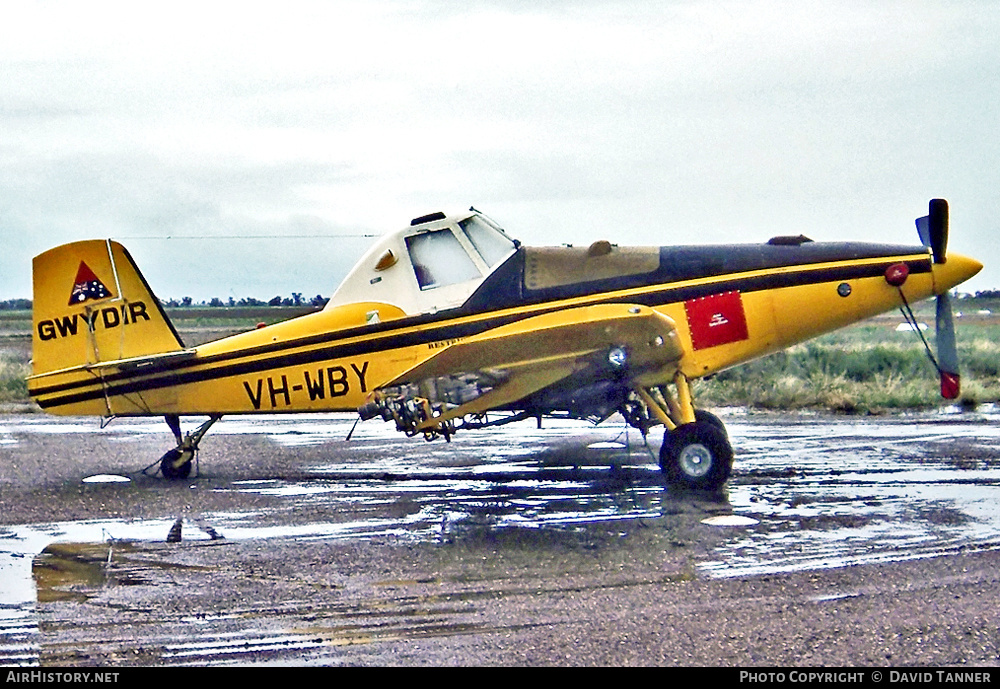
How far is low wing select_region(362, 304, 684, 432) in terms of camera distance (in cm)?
1047

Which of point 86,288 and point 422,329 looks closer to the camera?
point 422,329

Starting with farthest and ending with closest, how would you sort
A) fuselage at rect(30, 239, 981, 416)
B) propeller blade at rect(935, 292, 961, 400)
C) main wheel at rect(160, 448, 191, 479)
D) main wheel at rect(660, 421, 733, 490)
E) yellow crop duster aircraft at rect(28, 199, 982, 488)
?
main wheel at rect(160, 448, 191, 479), propeller blade at rect(935, 292, 961, 400), fuselage at rect(30, 239, 981, 416), yellow crop duster aircraft at rect(28, 199, 982, 488), main wheel at rect(660, 421, 733, 490)

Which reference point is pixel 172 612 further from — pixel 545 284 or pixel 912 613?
pixel 545 284

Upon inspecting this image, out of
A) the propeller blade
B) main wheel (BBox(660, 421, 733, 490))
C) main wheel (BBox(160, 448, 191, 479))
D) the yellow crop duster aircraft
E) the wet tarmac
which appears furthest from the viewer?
main wheel (BBox(160, 448, 191, 479))

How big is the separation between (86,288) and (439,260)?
3.98m

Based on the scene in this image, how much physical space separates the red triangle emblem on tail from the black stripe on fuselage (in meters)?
0.91

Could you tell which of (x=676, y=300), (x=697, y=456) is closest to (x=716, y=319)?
(x=676, y=300)

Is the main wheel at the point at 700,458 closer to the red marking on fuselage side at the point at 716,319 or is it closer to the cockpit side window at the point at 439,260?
the red marking on fuselage side at the point at 716,319

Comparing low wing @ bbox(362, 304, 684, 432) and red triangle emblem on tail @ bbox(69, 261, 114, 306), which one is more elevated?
red triangle emblem on tail @ bbox(69, 261, 114, 306)

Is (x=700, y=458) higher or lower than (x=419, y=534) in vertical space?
higher

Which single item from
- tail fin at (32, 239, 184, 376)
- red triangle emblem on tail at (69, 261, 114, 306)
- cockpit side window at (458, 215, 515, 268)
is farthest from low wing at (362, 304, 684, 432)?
red triangle emblem on tail at (69, 261, 114, 306)

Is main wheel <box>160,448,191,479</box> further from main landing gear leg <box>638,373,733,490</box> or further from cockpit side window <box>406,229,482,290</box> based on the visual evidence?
main landing gear leg <box>638,373,733,490</box>

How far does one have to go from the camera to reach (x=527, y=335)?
1049cm

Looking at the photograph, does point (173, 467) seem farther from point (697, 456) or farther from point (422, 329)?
point (697, 456)
